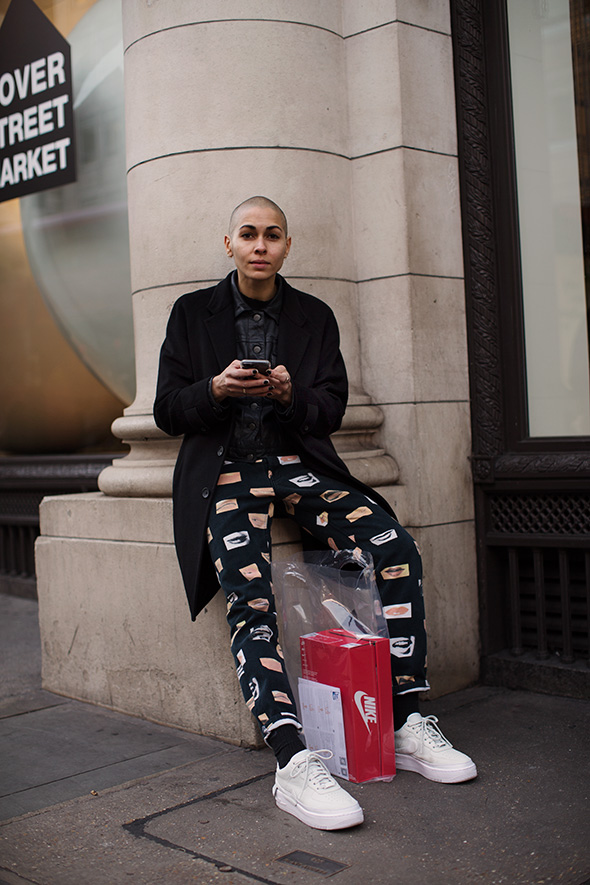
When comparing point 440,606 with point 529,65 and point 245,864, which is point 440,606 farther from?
point 529,65

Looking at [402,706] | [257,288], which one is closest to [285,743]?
[402,706]

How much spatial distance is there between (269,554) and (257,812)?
0.99m

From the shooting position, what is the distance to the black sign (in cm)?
667

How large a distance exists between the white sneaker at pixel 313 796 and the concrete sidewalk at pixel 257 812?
45mm

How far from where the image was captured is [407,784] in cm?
336

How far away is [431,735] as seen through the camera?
136 inches

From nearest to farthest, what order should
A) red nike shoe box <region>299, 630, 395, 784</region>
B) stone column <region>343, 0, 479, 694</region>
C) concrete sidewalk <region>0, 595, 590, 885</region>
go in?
concrete sidewalk <region>0, 595, 590, 885</region>
red nike shoe box <region>299, 630, 395, 784</region>
stone column <region>343, 0, 479, 694</region>

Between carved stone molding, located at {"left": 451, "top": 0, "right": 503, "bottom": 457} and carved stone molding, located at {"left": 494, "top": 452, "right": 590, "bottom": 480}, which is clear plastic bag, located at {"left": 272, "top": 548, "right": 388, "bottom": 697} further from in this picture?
carved stone molding, located at {"left": 451, "top": 0, "right": 503, "bottom": 457}

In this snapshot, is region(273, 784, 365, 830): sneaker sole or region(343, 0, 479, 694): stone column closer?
region(273, 784, 365, 830): sneaker sole

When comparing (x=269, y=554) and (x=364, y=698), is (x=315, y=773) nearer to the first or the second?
(x=364, y=698)

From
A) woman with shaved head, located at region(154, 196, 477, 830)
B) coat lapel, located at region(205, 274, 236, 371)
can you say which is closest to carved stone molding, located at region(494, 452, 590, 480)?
woman with shaved head, located at region(154, 196, 477, 830)

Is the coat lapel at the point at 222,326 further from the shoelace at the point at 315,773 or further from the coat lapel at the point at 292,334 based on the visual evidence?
the shoelace at the point at 315,773

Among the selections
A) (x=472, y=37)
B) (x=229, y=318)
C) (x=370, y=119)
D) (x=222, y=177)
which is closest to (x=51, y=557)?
(x=229, y=318)

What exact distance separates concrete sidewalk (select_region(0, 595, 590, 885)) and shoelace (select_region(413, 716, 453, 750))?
0.14 m
